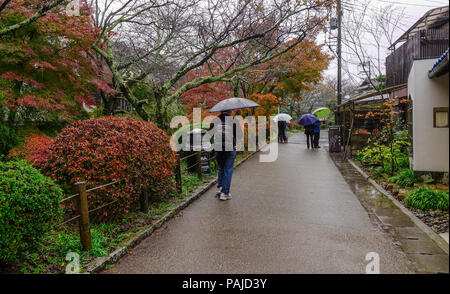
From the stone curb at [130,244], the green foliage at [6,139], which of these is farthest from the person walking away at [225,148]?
the green foliage at [6,139]

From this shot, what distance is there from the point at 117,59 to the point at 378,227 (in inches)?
492

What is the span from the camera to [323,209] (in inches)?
260

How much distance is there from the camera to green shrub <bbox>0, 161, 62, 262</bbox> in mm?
3307

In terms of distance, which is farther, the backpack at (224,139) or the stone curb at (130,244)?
the backpack at (224,139)

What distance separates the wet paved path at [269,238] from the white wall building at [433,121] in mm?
2242

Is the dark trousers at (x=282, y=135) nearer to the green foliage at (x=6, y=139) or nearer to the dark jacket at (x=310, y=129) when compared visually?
the dark jacket at (x=310, y=129)

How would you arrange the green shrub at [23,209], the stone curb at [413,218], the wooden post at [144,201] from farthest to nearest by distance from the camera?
the wooden post at [144,201] → the stone curb at [413,218] → the green shrub at [23,209]

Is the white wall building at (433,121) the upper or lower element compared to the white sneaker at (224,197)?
Answer: upper

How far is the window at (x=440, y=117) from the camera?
67.0 inches

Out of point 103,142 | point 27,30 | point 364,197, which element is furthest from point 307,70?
point 103,142

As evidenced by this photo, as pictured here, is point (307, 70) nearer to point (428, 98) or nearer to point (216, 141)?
point (216, 141)

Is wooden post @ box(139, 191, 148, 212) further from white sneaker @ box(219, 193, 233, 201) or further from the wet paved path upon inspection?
white sneaker @ box(219, 193, 233, 201)

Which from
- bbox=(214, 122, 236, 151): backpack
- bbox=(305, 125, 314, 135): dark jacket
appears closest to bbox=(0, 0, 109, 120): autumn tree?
bbox=(214, 122, 236, 151): backpack

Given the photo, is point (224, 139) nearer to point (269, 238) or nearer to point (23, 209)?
point (269, 238)
